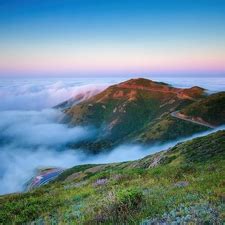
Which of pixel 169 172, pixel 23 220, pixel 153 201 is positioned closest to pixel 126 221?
pixel 153 201

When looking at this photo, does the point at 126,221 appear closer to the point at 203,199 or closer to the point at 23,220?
the point at 203,199

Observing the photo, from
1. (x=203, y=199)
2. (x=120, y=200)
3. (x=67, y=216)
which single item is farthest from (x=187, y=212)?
(x=67, y=216)

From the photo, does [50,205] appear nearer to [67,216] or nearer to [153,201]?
[67,216]

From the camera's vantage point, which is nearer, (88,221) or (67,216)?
(88,221)

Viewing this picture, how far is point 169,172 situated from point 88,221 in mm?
9952

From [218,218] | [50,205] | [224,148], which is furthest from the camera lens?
[224,148]

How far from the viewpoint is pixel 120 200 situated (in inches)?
397

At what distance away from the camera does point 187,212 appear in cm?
835

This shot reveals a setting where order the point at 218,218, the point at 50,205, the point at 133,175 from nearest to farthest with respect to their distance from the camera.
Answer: the point at 218,218 → the point at 50,205 → the point at 133,175

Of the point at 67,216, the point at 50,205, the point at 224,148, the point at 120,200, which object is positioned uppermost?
the point at 120,200

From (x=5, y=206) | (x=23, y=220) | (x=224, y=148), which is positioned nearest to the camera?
(x=23, y=220)

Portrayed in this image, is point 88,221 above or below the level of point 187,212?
below

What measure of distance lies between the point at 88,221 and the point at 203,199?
12.2 ft

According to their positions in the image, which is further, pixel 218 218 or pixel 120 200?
pixel 120 200
